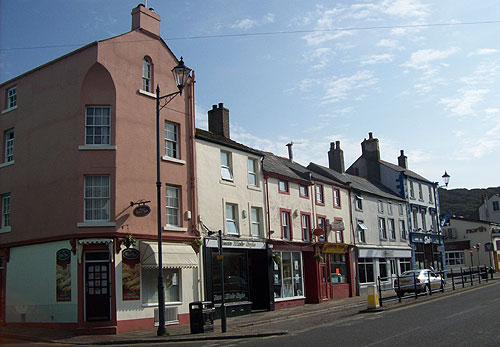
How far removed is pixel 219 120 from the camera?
2980 centimetres

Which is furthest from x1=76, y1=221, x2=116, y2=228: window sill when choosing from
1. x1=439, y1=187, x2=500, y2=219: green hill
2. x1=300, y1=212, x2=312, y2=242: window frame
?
x1=439, y1=187, x2=500, y2=219: green hill

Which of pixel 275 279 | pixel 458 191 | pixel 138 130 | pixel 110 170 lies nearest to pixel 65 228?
pixel 110 170

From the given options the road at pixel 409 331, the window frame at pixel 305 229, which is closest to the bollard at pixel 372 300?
the road at pixel 409 331

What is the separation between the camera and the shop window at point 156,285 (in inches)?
826

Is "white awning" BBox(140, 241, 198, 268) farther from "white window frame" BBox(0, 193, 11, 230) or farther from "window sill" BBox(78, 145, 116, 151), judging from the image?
"white window frame" BBox(0, 193, 11, 230)

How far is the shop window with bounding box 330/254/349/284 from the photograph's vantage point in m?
34.9

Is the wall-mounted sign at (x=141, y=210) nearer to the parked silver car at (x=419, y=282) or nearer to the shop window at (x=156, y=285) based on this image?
the shop window at (x=156, y=285)

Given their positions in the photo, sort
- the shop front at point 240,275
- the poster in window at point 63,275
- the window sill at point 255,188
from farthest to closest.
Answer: the window sill at point 255,188 → the shop front at point 240,275 → the poster in window at point 63,275

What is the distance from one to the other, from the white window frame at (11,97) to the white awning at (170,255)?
9.83 metres

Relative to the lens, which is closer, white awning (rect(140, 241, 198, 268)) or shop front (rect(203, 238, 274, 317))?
white awning (rect(140, 241, 198, 268))

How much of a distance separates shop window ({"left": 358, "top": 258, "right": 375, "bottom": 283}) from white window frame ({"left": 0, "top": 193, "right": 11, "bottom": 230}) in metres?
24.5

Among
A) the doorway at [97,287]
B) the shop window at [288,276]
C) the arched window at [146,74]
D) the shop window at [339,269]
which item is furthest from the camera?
the shop window at [339,269]

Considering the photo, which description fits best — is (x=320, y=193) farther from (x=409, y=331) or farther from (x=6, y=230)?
(x=409, y=331)

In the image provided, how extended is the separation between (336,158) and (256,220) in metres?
16.8
